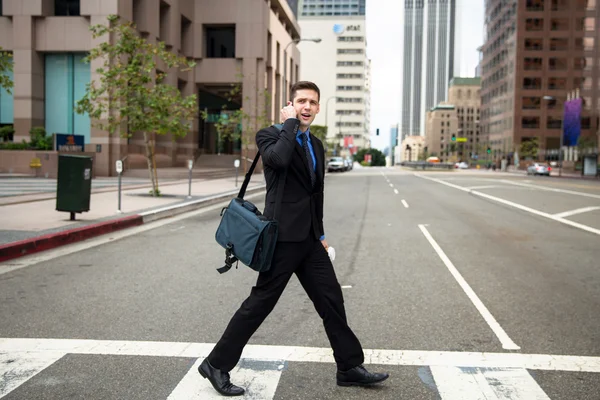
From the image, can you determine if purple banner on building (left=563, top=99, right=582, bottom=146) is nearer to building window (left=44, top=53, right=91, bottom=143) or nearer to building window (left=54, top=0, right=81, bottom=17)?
building window (left=44, top=53, right=91, bottom=143)

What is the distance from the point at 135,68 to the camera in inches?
741

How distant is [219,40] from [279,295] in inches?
2121

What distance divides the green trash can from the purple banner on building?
83099 mm

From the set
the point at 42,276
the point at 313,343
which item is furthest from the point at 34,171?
the point at 313,343

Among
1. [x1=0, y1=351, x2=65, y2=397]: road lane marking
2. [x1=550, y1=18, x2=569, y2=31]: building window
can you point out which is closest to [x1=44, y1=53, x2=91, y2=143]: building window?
[x1=0, y1=351, x2=65, y2=397]: road lane marking

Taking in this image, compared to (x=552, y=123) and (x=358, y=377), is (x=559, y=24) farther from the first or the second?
(x=358, y=377)

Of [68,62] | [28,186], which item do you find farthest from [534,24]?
[28,186]

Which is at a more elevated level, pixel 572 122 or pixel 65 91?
pixel 572 122

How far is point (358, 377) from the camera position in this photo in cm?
376

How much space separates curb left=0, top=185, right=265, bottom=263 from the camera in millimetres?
8820

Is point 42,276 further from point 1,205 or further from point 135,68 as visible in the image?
point 135,68

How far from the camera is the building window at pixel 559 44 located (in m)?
114

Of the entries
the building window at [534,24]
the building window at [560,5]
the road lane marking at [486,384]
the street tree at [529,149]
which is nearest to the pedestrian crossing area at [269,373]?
the road lane marking at [486,384]

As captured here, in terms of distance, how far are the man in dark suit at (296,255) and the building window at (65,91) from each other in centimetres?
3524
